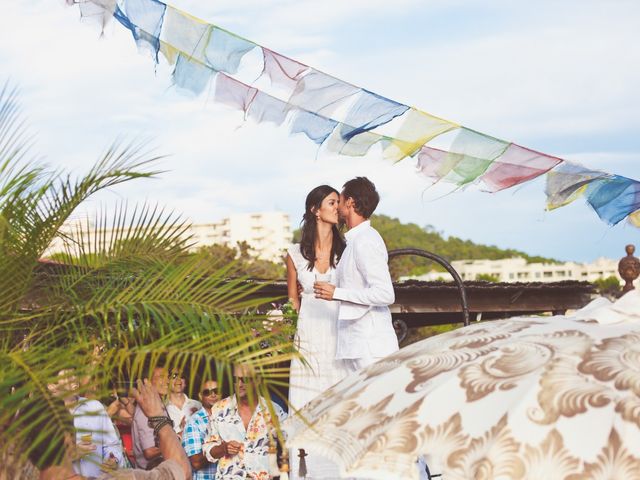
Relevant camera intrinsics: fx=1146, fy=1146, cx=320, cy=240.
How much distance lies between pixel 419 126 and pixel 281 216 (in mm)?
123250

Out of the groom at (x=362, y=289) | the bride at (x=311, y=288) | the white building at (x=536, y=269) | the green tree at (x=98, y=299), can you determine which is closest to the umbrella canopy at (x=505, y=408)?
the green tree at (x=98, y=299)

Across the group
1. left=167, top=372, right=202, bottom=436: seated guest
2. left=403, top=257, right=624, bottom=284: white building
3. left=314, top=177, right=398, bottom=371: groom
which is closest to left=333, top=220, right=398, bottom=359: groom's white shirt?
left=314, top=177, right=398, bottom=371: groom

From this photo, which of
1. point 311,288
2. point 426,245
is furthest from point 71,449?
point 426,245

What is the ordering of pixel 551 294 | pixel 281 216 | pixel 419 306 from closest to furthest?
pixel 419 306 → pixel 551 294 → pixel 281 216

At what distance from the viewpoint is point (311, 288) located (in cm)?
800

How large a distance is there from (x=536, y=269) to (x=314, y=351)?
10367 cm

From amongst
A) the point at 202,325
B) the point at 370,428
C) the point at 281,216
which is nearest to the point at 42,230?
the point at 202,325

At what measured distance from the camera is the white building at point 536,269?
9625 centimetres

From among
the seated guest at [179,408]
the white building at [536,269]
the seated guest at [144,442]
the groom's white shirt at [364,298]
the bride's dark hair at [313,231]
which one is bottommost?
the seated guest at [144,442]

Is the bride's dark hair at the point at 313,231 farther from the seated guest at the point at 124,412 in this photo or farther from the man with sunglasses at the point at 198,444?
the seated guest at the point at 124,412

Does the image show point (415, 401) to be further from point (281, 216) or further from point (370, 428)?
point (281, 216)

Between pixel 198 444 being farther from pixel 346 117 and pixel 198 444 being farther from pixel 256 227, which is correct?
pixel 256 227

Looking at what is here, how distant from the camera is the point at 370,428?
12.8 feet

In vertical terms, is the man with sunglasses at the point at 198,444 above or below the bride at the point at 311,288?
below
